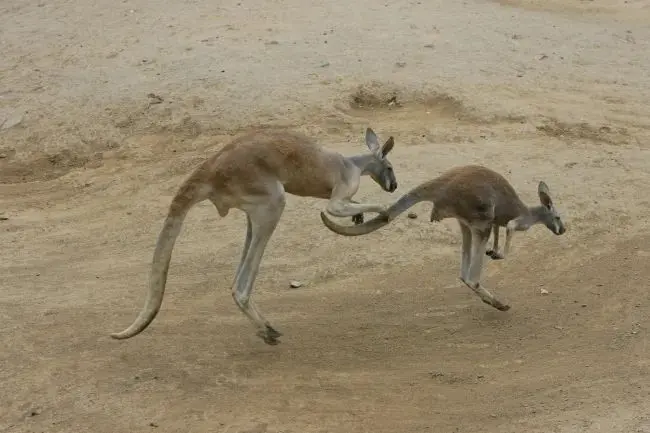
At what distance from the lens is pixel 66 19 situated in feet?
45.8

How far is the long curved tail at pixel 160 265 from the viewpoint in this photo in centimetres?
603

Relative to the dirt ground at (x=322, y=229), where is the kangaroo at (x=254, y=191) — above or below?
above

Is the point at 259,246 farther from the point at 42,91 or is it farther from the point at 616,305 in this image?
the point at 42,91

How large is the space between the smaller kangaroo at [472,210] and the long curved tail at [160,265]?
1164mm

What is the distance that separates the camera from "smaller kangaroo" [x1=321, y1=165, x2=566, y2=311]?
661 centimetres

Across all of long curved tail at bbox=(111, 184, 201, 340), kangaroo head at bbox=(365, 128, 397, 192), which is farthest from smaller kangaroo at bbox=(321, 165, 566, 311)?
long curved tail at bbox=(111, 184, 201, 340)

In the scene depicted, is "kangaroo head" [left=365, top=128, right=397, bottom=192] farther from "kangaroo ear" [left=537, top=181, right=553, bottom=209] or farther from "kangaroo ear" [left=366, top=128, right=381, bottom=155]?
"kangaroo ear" [left=537, top=181, right=553, bottom=209]

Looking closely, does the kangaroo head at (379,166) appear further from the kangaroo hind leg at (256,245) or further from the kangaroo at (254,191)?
the kangaroo hind leg at (256,245)

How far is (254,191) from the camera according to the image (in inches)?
248

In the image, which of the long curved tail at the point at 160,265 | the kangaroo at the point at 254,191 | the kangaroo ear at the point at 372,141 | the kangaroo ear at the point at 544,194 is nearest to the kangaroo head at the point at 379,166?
the kangaroo ear at the point at 372,141

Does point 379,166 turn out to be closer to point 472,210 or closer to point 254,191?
point 472,210

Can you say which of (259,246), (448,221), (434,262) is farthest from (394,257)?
(259,246)

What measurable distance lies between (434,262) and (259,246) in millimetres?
2044

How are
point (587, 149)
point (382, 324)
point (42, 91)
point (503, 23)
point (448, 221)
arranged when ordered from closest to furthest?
point (382, 324), point (448, 221), point (587, 149), point (42, 91), point (503, 23)
